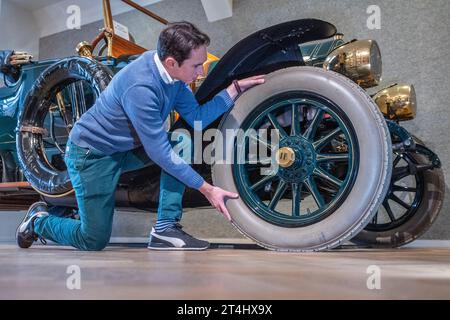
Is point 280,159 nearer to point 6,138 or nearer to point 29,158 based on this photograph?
point 29,158

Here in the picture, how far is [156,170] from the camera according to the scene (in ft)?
5.64

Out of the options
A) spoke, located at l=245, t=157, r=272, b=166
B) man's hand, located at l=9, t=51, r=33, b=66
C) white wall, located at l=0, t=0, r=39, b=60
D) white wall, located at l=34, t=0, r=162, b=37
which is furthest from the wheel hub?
white wall, located at l=0, t=0, r=39, b=60

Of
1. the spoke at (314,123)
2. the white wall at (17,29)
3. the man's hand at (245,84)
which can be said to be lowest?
the spoke at (314,123)

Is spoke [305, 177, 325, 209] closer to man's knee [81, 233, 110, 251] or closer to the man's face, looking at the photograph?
the man's face

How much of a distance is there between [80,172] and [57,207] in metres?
0.65

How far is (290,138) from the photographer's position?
1.42 m

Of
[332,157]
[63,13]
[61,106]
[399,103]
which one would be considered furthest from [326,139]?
[63,13]

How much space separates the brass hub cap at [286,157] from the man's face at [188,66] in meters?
0.38

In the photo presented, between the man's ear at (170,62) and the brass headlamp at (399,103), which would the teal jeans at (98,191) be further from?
the brass headlamp at (399,103)

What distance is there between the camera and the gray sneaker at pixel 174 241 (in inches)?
59.2

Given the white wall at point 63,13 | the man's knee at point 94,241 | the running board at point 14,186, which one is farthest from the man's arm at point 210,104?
the white wall at point 63,13

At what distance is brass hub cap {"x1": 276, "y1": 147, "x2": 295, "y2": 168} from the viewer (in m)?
1.36

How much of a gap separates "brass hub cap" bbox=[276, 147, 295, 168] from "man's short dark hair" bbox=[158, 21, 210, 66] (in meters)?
0.42
